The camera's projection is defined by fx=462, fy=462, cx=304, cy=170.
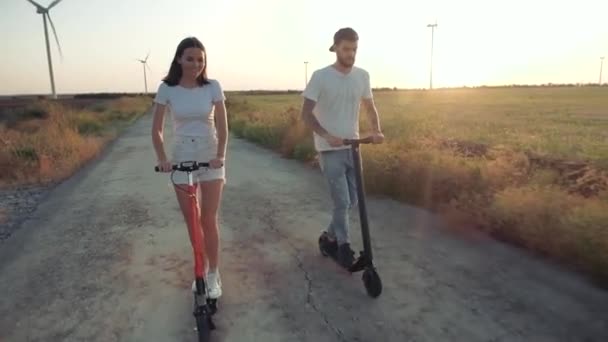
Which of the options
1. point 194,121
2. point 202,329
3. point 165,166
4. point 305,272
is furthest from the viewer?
point 305,272

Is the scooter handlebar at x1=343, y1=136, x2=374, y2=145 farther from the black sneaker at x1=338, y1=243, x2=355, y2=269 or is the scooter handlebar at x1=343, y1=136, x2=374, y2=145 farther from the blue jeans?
the black sneaker at x1=338, y1=243, x2=355, y2=269

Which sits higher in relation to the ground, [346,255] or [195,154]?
[195,154]

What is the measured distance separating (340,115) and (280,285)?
1566 millimetres

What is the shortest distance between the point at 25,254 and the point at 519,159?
21.9ft

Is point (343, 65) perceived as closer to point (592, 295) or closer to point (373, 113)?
point (373, 113)

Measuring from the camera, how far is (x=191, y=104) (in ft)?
10.6

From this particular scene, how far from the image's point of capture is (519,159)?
700 centimetres

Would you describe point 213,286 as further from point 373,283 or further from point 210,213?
point 373,283

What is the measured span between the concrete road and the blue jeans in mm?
461

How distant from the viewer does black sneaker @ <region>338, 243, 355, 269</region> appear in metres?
4.07

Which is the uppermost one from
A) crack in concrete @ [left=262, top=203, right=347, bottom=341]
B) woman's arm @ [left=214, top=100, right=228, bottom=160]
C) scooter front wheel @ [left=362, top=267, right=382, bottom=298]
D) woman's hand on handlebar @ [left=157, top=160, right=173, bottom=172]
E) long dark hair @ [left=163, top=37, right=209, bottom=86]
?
long dark hair @ [left=163, top=37, right=209, bottom=86]

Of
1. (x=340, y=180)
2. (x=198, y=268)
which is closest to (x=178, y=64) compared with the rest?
(x=198, y=268)

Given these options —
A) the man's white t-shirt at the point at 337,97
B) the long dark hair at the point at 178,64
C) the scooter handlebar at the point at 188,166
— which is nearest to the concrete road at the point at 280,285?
the scooter handlebar at the point at 188,166

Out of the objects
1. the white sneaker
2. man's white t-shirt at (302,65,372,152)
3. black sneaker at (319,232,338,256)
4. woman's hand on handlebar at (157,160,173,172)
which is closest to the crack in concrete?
black sneaker at (319,232,338,256)
